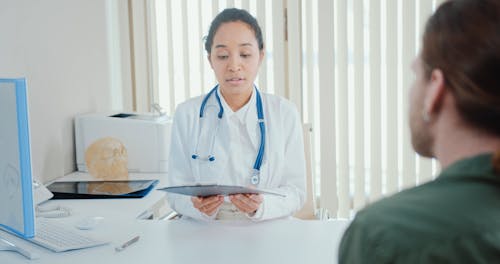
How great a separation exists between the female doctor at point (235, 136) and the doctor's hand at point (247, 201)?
0.18m

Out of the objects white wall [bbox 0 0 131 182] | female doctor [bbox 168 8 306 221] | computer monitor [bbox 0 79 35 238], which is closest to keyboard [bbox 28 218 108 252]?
computer monitor [bbox 0 79 35 238]

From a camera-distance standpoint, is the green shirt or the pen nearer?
the green shirt

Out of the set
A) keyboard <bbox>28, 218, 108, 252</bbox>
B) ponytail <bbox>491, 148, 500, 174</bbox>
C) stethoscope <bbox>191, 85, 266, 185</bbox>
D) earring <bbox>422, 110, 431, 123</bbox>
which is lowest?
keyboard <bbox>28, 218, 108, 252</bbox>

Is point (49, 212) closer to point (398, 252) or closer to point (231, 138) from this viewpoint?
point (231, 138)

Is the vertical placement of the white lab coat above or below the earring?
below

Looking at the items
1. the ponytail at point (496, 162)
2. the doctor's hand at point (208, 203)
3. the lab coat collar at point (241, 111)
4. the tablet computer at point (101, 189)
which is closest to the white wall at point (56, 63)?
the tablet computer at point (101, 189)

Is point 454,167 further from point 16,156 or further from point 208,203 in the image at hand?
point 208,203

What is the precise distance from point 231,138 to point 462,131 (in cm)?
147

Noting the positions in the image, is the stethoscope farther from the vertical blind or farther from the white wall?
the vertical blind

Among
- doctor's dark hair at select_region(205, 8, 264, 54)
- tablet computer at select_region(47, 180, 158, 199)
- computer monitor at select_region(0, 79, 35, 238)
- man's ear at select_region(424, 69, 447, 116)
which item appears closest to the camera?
man's ear at select_region(424, 69, 447, 116)

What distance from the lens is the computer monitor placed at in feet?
5.26

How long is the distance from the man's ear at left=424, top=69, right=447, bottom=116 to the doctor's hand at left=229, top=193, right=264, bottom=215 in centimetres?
116

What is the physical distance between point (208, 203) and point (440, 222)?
1320 millimetres

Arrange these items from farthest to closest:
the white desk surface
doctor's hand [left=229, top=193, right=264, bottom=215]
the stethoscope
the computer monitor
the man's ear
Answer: the stethoscope
doctor's hand [left=229, top=193, right=264, bottom=215]
the white desk surface
the computer monitor
the man's ear
